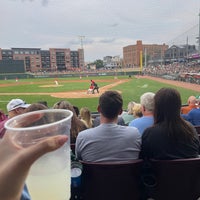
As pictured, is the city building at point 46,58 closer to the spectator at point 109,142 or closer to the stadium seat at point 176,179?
the spectator at point 109,142

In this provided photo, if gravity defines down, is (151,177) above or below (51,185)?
below

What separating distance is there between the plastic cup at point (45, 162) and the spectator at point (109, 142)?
4.62 ft

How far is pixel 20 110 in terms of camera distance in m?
4.41

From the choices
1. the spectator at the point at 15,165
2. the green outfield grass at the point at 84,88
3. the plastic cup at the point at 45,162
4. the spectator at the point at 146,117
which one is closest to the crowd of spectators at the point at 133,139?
the spectator at the point at 146,117

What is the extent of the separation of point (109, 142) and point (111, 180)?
16.0 inches

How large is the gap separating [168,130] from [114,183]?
2.74 ft

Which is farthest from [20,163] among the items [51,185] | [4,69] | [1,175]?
[4,69]

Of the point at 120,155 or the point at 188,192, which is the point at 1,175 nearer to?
the point at 120,155

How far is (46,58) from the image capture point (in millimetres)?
122250

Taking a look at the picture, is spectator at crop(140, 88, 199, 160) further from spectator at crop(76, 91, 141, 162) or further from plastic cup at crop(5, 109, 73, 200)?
plastic cup at crop(5, 109, 73, 200)

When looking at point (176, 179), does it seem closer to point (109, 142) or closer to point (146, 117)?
point (109, 142)

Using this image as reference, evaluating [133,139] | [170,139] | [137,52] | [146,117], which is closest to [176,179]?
[170,139]

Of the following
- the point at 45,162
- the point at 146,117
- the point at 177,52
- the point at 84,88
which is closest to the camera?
the point at 45,162

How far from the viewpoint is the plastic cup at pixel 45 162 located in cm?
87
